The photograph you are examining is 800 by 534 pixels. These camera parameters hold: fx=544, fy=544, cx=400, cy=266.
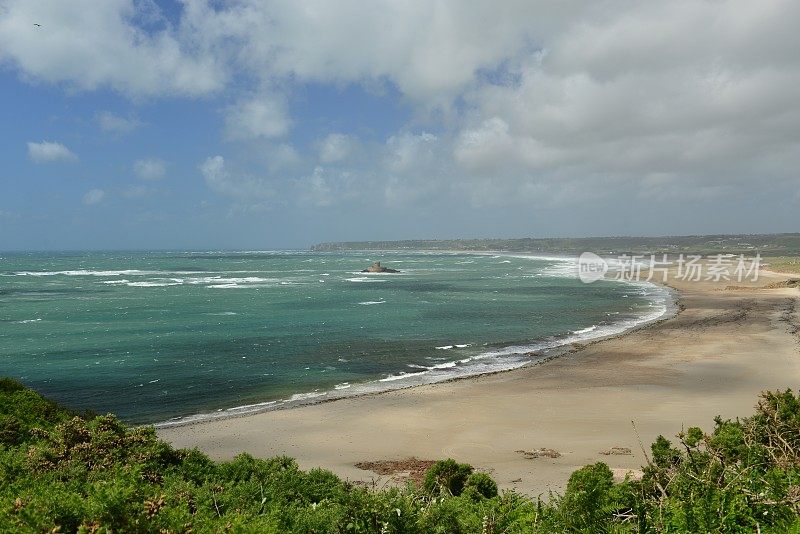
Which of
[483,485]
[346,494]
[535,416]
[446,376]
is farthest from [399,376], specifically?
[346,494]

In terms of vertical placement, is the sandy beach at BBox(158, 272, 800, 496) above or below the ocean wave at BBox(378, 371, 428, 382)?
above

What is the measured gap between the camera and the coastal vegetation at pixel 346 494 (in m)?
5.38

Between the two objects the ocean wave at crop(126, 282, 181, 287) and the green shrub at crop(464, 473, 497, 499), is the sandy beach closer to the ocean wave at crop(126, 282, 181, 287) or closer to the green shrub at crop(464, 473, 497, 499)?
the green shrub at crop(464, 473, 497, 499)

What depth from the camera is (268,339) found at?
40.8 metres

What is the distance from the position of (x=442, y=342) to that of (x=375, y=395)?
45.9 feet

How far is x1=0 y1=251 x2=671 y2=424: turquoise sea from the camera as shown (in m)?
27.6

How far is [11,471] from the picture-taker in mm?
8688

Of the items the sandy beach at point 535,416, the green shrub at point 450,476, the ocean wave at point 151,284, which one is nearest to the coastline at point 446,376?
the sandy beach at point 535,416

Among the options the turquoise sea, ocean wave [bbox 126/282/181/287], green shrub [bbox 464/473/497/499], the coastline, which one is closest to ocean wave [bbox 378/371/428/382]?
the coastline

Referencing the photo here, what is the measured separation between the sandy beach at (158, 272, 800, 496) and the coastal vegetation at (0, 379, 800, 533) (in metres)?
5.25

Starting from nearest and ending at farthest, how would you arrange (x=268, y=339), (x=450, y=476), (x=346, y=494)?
1. (x=346, y=494)
2. (x=450, y=476)
3. (x=268, y=339)

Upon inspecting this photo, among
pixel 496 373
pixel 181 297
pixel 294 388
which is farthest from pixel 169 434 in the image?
pixel 181 297

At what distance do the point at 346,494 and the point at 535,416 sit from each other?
15338mm

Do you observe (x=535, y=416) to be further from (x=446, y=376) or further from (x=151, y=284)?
(x=151, y=284)
